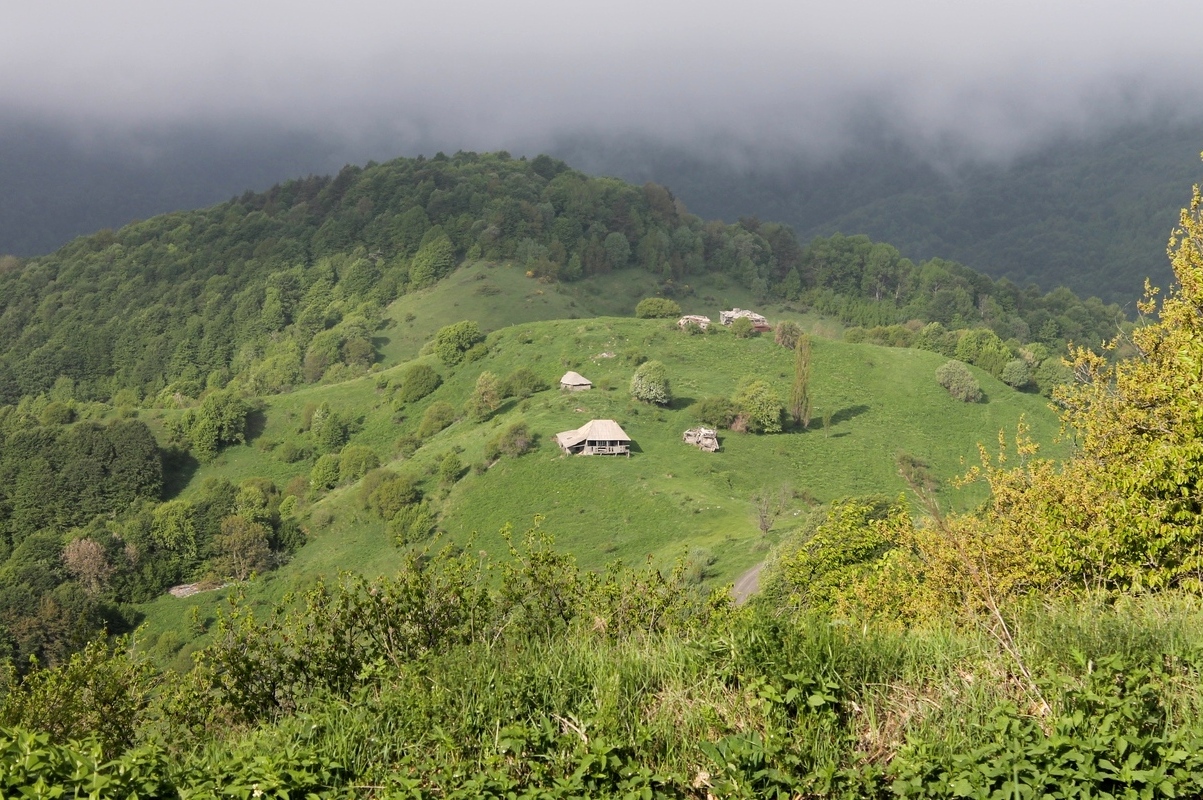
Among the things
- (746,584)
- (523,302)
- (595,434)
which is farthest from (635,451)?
(523,302)

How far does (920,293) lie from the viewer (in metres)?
193

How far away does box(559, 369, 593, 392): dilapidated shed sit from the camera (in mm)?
93062

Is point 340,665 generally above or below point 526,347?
above

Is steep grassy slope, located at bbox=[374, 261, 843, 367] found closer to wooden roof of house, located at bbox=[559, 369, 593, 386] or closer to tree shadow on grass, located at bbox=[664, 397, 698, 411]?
wooden roof of house, located at bbox=[559, 369, 593, 386]

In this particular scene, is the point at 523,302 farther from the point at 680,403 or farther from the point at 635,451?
the point at 635,451

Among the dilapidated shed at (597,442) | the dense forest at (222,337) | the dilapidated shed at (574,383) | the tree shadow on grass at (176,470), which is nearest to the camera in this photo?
the dilapidated shed at (597,442)

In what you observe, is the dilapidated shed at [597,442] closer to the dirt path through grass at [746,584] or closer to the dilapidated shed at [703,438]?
Answer: the dilapidated shed at [703,438]

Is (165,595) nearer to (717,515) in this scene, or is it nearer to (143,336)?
(717,515)

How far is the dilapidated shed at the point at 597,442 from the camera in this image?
75.9 metres

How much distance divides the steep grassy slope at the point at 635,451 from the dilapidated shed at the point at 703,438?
1.06 meters

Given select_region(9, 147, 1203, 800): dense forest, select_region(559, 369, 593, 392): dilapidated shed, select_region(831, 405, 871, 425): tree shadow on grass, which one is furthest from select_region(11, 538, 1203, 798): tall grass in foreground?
select_region(559, 369, 593, 392): dilapidated shed

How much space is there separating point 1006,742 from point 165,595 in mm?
84246

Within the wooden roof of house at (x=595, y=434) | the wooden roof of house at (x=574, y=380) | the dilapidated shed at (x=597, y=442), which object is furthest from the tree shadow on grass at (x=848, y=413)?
the wooden roof of house at (x=574, y=380)

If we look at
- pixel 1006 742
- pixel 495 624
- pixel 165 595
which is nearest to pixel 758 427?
pixel 165 595
